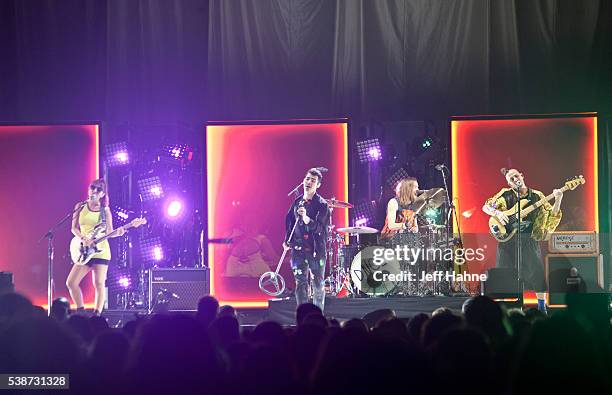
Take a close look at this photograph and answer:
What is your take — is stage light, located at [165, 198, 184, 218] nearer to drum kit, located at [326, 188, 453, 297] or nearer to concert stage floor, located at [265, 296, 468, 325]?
concert stage floor, located at [265, 296, 468, 325]

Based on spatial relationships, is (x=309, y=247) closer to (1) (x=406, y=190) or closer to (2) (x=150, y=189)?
(1) (x=406, y=190)

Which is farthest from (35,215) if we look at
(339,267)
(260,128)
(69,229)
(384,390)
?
(384,390)

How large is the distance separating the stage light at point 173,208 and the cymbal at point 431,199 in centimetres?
344

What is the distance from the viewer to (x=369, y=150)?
1230 centimetres

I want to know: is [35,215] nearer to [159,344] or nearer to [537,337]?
[159,344]

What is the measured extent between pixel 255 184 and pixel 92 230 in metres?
2.47

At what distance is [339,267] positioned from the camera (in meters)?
11.3

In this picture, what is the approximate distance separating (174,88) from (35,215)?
2851mm

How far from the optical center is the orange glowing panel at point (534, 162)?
39.3 ft

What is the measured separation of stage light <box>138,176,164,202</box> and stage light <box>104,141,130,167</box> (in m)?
0.43

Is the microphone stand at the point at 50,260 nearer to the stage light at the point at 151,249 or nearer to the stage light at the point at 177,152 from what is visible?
the stage light at the point at 151,249

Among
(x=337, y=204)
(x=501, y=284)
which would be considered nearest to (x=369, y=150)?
(x=337, y=204)

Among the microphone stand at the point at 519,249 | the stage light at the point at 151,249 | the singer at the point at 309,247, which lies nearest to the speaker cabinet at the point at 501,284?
the microphone stand at the point at 519,249

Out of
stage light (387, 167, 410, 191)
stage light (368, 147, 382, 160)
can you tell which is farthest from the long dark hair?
stage light (387, 167, 410, 191)
